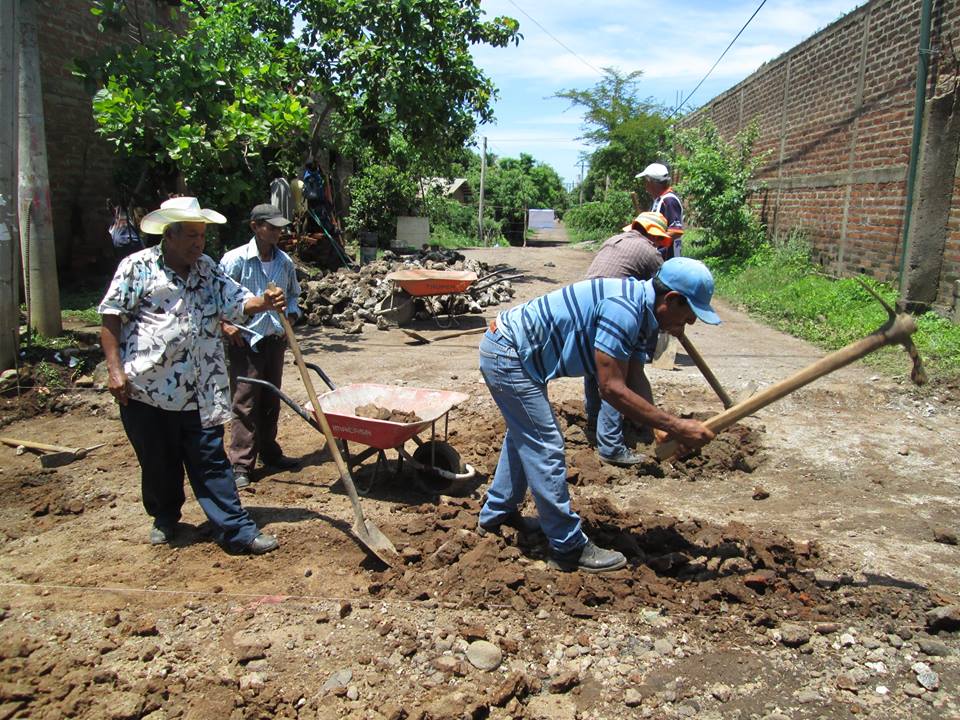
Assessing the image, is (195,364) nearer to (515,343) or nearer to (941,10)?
(515,343)

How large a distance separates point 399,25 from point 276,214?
29.4ft

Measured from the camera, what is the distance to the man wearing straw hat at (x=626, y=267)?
16.0ft

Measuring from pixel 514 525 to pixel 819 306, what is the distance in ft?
25.1

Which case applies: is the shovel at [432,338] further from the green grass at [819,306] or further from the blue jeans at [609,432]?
the blue jeans at [609,432]

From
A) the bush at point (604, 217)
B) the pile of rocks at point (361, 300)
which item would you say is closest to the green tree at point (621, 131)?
the bush at point (604, 217)

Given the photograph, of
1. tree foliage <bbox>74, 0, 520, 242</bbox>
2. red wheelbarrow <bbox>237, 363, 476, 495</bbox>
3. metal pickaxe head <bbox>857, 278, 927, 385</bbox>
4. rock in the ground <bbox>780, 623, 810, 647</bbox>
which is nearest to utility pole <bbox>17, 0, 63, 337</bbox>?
tree foliage <bbox>74, 0, 520, 242</bbox>

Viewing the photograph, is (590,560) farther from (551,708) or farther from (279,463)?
(279,463)

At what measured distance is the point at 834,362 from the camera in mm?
3203

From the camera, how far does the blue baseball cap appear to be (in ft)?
10.0

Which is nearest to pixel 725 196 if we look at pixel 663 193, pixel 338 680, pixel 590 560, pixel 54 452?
pixel 663 193

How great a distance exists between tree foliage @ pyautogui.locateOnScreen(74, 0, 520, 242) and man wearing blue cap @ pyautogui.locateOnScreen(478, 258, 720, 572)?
215 inches

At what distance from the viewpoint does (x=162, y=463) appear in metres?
3.82

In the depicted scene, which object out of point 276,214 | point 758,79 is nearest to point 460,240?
point 758,79

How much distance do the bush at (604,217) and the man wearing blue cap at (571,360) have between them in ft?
72.1
